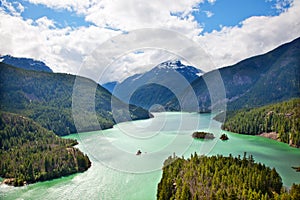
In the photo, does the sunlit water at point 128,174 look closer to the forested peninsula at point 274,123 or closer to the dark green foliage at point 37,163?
the dark green foliage at point 37,163

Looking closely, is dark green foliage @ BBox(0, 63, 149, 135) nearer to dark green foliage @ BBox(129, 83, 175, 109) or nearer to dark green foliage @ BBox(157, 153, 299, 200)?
dark green foliage @ BBox(157, 153, 299, 200)

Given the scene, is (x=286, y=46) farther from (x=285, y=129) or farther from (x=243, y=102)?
(x=285, y=129)

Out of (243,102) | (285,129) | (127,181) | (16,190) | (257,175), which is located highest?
(243,102)

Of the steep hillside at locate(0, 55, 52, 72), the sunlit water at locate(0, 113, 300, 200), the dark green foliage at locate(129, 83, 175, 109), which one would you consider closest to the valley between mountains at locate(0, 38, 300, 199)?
the sunlit water at locate(0, 113, 300, 200)

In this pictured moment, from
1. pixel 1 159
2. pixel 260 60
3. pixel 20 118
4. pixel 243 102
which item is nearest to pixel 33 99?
pixel 20 118

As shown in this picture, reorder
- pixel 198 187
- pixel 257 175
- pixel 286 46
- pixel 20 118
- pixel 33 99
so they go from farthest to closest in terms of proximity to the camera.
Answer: pixel 286 46, pixel 33 99, pixel 20 118, pixel 257 175, pixel 198 187

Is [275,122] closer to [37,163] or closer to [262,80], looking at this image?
[37,163]

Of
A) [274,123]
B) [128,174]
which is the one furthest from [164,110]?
[274,123]
